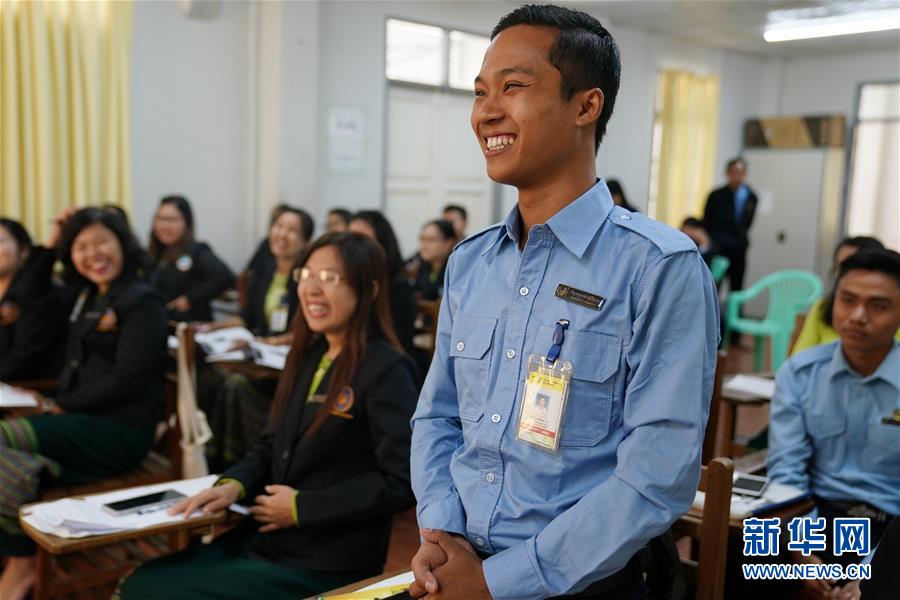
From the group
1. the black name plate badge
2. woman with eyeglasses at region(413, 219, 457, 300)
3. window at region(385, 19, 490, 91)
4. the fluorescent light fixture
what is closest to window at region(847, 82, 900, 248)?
the fluorescent light fixture

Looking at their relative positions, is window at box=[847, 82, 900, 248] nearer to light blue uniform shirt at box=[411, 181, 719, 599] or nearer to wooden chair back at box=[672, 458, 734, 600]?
wooden chair back at box=[672, 458, 734, 600]

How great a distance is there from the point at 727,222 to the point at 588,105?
7.77m

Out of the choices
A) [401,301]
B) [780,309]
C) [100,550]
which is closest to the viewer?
[100,550]

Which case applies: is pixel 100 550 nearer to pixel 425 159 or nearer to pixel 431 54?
pixel 425 159

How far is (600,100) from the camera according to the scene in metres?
1.17

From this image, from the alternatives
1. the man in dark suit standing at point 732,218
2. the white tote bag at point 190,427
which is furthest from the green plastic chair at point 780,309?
the white tote bag at point 190,427

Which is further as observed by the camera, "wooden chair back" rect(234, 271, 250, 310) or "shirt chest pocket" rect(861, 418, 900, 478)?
"wooden chair back" rect(234, 271, 250, 310)

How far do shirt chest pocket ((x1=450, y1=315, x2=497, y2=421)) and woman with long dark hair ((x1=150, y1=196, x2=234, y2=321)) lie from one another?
3.72 m

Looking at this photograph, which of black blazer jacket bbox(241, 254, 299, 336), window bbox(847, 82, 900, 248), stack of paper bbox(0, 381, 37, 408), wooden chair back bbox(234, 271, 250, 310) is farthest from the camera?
window bbox(847, 82, 900, 248)

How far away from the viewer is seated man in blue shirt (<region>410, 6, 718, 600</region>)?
1072 millimetres

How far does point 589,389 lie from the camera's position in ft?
3.71

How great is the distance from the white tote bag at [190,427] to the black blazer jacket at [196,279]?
2121 millimetres

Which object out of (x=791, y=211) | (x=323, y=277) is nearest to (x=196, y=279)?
(x=323, y=277)

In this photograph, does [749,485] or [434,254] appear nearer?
[749,485]
